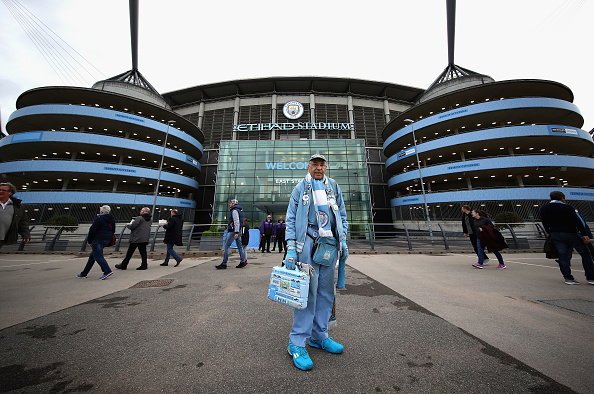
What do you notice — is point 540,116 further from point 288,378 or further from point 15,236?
point 15,236

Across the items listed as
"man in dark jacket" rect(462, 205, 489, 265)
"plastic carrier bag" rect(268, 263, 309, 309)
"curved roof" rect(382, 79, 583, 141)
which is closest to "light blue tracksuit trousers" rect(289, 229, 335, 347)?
"plastic carrier bag" rect(268, 263, 309, 309)

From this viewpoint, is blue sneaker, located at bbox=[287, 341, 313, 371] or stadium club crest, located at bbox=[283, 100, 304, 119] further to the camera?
stadium club crest, located at bbox=[283, 100, 304, 119]

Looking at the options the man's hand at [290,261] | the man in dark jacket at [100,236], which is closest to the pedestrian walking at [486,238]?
the man's hand at [290,261]

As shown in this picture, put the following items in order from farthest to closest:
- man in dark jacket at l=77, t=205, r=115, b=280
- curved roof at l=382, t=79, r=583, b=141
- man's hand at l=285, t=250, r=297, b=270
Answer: curved roof at l=382, t=79, r=583, b=141, man in dark jacket at l=77, t=205, r=115, b=280, man's hand at l=285, t=250, r=297, b=270

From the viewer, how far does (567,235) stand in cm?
453

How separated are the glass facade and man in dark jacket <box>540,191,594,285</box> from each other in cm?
1820

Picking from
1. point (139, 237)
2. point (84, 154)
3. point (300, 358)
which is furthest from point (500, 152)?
point (84, 154)

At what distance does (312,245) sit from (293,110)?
3349cm

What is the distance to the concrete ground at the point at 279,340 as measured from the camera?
4.92 ft

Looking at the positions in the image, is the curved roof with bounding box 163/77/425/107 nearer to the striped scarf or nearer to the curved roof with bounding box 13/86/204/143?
the curved roof with bounding box 13/86/204/143

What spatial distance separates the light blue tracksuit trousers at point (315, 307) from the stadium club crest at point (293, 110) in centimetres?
3287

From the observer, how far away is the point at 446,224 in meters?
20.8

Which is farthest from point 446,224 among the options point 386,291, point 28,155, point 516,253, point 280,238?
point 28,155

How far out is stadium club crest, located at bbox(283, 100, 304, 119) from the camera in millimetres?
32438
